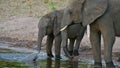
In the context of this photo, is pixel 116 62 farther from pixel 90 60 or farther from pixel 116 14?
pixel 116 14

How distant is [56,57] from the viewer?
19641 millimetres

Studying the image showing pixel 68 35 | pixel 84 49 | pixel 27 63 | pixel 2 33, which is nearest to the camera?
pixel 27 63

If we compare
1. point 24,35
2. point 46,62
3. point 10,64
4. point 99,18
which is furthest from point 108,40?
point 24,35

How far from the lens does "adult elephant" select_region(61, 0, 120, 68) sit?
611 inches

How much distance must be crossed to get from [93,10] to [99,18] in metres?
0.31

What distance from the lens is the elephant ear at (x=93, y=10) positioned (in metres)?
15.5

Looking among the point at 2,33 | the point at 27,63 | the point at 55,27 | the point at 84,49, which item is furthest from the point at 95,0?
the point at 2,33

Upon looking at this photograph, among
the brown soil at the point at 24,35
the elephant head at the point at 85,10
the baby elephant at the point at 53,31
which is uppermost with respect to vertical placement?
the elephant head at the point at 85,10

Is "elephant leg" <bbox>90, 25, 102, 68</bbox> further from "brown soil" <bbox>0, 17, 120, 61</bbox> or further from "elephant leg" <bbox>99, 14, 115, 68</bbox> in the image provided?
"brown soil" <bbox>0, 17, 120, 61</bbox>

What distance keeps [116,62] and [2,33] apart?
12.9m

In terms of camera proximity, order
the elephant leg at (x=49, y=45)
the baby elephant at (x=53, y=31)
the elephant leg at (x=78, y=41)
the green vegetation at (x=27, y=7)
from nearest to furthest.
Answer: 1. the baby elephant at (x=53, y=31)
2. the elephant leg at (x=49, y=45)
3. the elephant leg at (x=78, y=41)
4. the green vegetation at (x=27, y=7)

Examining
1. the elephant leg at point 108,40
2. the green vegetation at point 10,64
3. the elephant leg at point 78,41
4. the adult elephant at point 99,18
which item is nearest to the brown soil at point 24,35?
the elephant leg at point 78,41

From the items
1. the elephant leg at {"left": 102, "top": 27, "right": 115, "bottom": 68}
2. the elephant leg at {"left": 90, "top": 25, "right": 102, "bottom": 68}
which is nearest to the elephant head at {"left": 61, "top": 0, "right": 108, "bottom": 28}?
the elephant leg at {"left": 90, "top": 25, "right": 102, "bottom": 68}

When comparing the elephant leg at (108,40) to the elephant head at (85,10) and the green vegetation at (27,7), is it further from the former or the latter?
the green vegetation at (27,7)
